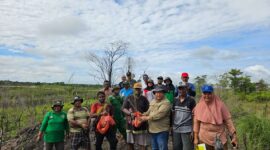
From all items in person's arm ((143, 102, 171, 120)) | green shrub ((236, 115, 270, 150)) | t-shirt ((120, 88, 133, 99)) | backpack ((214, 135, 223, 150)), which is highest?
t-shirt ((120, 88, 133, 99))

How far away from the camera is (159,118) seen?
5258 mm

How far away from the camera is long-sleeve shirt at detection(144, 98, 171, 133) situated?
5238mm

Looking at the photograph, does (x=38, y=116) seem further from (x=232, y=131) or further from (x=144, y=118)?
(x=232, y=131)

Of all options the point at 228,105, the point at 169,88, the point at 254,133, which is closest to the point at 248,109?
the point at 228,105

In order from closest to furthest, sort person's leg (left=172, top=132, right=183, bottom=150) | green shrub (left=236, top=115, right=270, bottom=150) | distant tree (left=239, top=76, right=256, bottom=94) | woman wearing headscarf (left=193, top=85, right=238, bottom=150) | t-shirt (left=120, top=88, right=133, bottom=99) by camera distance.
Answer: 1. woman wearing headscarf (left=193, top=85, right=238, bottom=150)
2. person's leg (left=172, top=132, right=183, bottom=150)
3. t-shirt (left=120, top=88, right=133, bottom=99)
4. green shrub (left=236, top=115, right=270, bottom=150)
5. distant tree (left=239, top=76, right=256, bottom=94)

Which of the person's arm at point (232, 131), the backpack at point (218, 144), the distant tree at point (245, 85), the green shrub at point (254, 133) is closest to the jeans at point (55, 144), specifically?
the backpack at point (218, 144)

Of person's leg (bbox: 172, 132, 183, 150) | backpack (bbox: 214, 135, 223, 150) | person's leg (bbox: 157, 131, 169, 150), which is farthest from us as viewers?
person's leg (bbox: 157, 131, 169, 150)

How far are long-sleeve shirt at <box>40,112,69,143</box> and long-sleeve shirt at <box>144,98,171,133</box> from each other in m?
1.77

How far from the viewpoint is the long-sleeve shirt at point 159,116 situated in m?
5.24

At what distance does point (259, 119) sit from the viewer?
765 cm

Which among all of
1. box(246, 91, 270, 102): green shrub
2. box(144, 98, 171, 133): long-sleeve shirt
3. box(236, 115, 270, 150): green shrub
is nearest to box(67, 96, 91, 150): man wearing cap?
box(144, 98, 171, 133): long-sleeve shirt

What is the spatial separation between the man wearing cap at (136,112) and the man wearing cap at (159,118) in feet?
1.06

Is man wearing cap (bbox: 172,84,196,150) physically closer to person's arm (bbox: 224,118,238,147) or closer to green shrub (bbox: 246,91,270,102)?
person's arm (bbox: 224,118,238,147)

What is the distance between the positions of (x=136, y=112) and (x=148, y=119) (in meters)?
0.39
